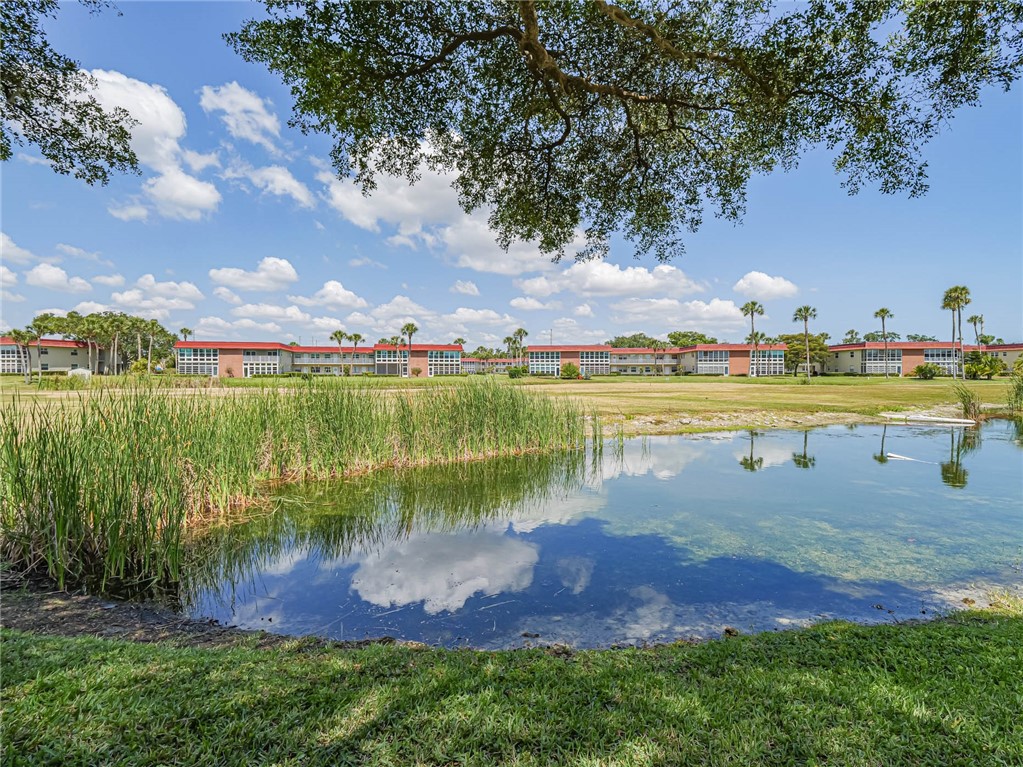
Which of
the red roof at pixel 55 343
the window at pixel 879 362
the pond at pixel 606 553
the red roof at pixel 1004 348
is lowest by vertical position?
the pond at pixel 606 553

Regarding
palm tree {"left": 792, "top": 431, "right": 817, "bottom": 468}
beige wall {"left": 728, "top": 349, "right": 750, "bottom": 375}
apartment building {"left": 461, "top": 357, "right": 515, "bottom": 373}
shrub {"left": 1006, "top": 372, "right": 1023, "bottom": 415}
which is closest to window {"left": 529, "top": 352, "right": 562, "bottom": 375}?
apartment building {"left": 461, "top": 357, "right": 515, "bottom": 373}

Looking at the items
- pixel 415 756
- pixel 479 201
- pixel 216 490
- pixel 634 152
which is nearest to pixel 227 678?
pixel 415 756

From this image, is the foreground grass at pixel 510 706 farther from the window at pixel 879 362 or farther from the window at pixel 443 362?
the window at pixel 879 362

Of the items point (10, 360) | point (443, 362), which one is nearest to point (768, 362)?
point (443, 362)

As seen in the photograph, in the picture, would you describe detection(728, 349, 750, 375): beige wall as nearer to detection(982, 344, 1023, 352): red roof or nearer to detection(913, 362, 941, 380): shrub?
detection(913, 362, 941, 380): shrub

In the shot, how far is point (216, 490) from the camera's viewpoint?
6297 mm

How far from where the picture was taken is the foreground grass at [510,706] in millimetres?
1725

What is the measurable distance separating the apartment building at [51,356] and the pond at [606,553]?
6107cm

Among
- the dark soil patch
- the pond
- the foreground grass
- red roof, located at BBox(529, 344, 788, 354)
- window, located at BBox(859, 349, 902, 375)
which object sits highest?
red roof, located at BBox(529, 344, 788, 354)

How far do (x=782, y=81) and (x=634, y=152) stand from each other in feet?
Result: 6.75

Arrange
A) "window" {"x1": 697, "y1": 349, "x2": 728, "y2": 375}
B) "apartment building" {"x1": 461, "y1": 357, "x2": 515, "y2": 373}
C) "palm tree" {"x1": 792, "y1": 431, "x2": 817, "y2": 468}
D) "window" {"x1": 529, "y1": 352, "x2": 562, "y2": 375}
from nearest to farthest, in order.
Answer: "palm tree" {"x1": 792, "y1": 431, "x2": 817, "y2": 468}
"window" {"x1": 697, "y1": 349, "x2": 728, "y2": 375}
"window" {"x1": 529, "y1": 352, "x2": 562, "y2": 375}
"apartment building" {"x1": 461, "y1": 357, "x2": 515, "y2": 373}

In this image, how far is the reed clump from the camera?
401 cm

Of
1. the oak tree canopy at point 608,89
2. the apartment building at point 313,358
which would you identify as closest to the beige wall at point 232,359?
the apartment building at point 313,358

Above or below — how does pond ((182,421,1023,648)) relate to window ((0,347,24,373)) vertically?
below
